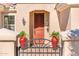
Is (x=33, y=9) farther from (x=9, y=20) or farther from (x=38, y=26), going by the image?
(x=9, y=20)

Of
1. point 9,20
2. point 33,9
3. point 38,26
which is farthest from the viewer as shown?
point 9,20

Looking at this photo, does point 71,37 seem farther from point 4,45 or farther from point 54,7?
point 54,7

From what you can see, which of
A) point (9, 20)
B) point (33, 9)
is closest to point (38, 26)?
point (33, 9)

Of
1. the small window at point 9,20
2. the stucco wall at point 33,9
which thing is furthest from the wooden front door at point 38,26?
the small window at point 9,20

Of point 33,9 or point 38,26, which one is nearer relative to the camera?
point 33,9

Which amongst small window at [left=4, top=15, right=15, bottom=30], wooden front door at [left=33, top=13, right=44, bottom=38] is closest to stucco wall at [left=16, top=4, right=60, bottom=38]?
wooden front door at [left=33, top=13, right=44, bottom=38]

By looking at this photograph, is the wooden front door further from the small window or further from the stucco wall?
the small window

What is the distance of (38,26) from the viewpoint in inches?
Answer: 622

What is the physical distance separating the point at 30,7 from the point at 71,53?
9680 mm

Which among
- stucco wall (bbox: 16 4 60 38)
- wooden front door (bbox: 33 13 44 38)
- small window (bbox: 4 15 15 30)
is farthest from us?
small window (bbox: 4 15 15 30)

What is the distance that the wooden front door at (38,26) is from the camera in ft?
51.3

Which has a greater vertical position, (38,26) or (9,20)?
(9,20)

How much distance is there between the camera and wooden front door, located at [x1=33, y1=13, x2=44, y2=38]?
15625 millimetres

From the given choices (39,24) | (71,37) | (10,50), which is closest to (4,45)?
(10,50)
